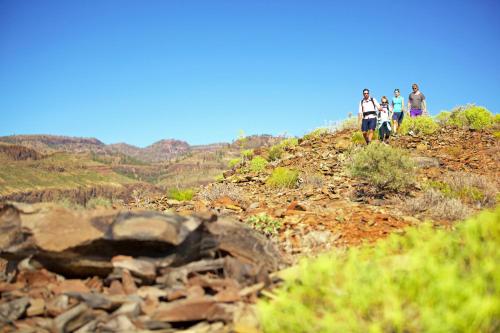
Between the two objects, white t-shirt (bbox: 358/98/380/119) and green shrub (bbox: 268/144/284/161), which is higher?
white t-shirt (bbox: 358/98/380/119)

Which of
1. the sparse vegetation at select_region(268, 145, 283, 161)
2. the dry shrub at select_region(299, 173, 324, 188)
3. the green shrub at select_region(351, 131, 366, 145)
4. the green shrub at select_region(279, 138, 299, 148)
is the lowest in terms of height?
the dry shrub at select_region(299, 173, 324, 188)

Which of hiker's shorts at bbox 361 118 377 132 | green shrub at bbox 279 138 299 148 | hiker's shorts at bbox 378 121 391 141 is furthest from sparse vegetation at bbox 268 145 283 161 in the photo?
hiker's shorts at bbox 361 118 377 132

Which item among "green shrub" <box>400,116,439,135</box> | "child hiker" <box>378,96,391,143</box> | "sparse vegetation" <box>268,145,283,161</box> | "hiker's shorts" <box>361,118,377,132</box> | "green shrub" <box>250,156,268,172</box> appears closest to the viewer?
"hiker's shorts" <box>361,118,377,132</box>

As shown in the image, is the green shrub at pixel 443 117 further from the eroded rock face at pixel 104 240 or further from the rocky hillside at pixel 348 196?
the eroded rock face at pixel 104 240

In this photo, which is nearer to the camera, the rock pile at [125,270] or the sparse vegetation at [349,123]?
the rock pile at [125,270]

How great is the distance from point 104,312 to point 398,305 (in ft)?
9.82

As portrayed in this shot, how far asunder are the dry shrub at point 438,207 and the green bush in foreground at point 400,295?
3099 millimetres

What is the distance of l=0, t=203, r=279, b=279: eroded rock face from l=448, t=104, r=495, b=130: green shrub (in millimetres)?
18407

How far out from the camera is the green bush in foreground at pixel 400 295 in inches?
126

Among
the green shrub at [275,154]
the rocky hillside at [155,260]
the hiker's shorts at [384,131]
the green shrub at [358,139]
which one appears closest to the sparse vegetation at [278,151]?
the green shrub at [275,154]

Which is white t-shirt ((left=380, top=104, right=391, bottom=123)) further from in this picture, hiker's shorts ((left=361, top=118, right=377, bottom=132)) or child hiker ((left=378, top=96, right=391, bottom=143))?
hiker's shorts ((left=361, top=118, right=377, bottom=132))

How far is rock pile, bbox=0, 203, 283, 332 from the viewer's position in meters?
4.30

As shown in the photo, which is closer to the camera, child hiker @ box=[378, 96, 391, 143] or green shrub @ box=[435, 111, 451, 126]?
child hiker @ box=[378, 96, 391, 143]

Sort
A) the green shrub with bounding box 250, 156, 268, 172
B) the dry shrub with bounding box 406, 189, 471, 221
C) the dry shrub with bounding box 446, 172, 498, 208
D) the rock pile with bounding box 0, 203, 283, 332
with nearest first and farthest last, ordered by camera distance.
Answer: the rock pile with bounding box 0, 203, 283, 332 → the dry shrub with bounding box 406, 189, 471, 221 → the dry shrub with bounding box 446, 172, 498, 208 → the green shrub with bounding box 250, 156, 268, 172
